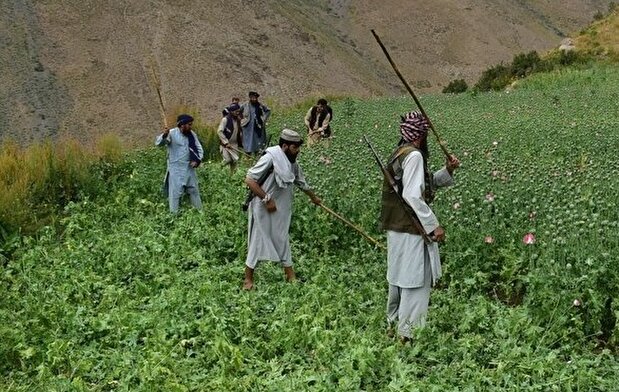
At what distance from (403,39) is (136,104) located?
31.1m

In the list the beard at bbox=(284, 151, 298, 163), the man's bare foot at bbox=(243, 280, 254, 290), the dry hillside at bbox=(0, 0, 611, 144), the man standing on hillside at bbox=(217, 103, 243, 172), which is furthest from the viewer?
the dry hillside at bbox=(0, 0, 611, 144)

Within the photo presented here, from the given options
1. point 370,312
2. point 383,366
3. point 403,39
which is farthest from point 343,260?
point 403,39

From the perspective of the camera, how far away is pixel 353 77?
169ft

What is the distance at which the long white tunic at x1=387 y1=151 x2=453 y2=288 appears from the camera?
5559 millimetres

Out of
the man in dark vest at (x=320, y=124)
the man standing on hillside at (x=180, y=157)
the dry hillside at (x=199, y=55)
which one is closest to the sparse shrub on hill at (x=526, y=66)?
the dry hillside at (x=199, y=55)

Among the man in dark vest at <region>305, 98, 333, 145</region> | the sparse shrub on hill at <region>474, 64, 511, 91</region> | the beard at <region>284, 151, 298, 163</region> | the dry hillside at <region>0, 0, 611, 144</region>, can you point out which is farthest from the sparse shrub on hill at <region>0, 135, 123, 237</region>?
the sparse shrub on hill at <region>474, 64, 511, 91</region>

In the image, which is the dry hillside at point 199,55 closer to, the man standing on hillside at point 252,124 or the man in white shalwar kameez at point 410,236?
the man standing on hillside at point 252,124

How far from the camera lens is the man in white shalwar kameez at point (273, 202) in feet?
24.3

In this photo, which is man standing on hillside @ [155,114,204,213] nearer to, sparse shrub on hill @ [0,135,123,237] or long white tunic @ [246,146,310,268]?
sparse shrub on hill @ [0,135,123,237]

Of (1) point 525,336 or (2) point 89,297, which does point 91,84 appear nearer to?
(2) point 89,297

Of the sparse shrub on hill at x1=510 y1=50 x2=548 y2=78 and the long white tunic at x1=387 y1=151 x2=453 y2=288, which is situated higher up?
the long white tunic at x1=387 y1=151 x2=453 y2=288

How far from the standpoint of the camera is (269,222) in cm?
765

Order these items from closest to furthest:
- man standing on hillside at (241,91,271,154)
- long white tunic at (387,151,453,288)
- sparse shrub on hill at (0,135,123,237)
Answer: long white tunic at (387,151,453,288), sparse shrub on hill at (0,135,123,237), man standing on hillside at (241,91,271,154)

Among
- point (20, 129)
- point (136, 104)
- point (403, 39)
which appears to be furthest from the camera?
point (403, 39)
